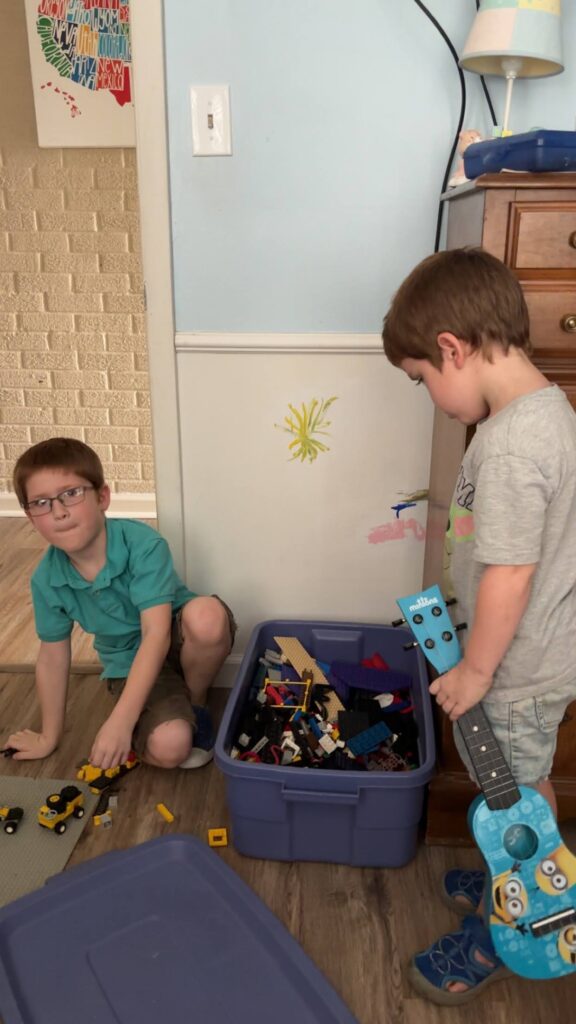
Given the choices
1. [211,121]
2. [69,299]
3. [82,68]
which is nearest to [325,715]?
[211,121]

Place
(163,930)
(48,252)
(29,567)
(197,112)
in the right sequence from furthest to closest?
(48,252) < (29,567) < (197,112) < (163,930)

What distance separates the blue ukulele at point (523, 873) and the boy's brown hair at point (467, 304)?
550 mm

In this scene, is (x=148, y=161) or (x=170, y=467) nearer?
(x=148, y=161)

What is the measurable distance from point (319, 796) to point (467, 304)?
2.65 feet

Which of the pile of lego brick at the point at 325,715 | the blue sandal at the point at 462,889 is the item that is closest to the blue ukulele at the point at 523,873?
the blue sandal at the point at 462,889

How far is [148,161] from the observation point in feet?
5.20

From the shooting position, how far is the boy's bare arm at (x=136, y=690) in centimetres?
144

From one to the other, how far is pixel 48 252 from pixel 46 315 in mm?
238

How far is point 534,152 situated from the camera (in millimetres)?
1128

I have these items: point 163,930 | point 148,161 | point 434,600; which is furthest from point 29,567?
point 434,600

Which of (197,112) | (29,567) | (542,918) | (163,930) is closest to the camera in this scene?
(542,918)

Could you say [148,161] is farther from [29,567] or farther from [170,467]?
[29,567]

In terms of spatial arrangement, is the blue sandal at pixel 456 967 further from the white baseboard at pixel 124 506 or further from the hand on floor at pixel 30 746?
the white baseboard at pixel 124 506

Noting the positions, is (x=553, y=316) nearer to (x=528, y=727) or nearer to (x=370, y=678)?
(x=528, y=727)
